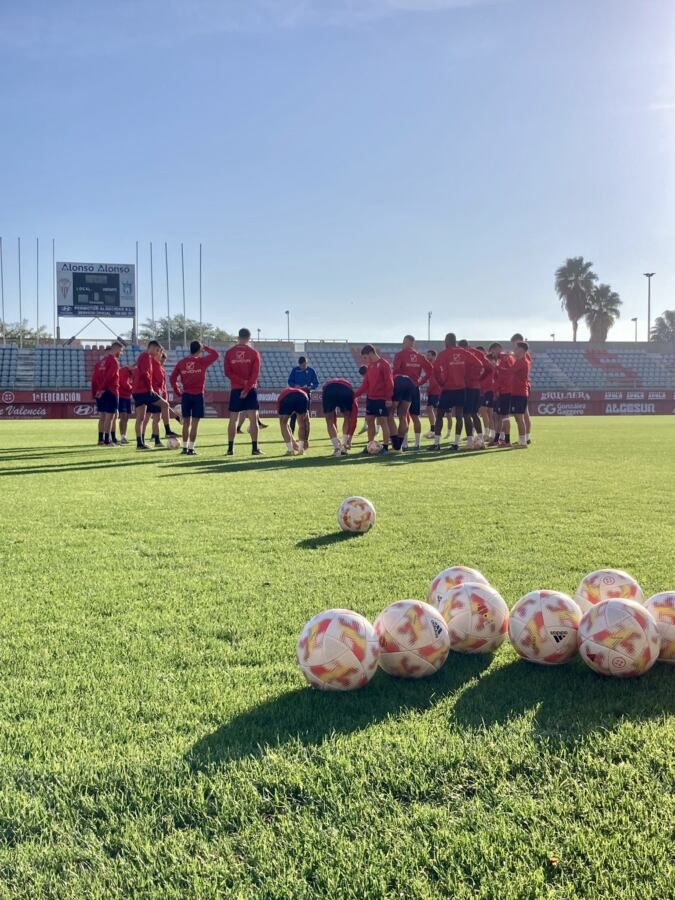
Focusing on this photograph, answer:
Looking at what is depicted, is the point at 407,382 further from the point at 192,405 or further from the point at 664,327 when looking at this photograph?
the point at 664,327

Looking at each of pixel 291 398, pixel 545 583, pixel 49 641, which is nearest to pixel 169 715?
pixel 49 641

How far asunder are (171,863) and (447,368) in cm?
1265

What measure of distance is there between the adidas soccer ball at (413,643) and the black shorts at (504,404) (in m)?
12.5

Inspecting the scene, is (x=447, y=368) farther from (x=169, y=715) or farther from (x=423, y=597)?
(x=169, y=715)

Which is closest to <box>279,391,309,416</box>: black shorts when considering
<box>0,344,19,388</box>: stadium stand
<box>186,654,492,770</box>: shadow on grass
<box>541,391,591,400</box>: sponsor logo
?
<box>186,654,492,770</box>: shadow on grass

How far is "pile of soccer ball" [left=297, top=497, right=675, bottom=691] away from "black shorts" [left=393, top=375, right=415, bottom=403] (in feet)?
32.8

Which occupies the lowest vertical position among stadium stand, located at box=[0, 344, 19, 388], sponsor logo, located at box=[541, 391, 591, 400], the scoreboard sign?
sponsor logo, located at box=[541, 391, 591, 400]

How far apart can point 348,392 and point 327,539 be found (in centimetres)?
709

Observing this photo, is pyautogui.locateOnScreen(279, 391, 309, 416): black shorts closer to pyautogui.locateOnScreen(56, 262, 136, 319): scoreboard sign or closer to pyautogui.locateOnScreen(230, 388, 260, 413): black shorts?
pyautogui.locateOnScreen(230, 388, 260, 413): black shorts

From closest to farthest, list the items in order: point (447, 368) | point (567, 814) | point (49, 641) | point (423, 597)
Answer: point (567, 814)
point (49, 641)
point (423, 597)
point (447, 368)

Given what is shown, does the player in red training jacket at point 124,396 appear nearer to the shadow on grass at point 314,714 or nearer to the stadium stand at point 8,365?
the shadow on grass at point 314,714

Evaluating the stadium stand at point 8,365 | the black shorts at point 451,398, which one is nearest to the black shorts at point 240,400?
the black shorts at point 451,398

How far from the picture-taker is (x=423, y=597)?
3.89 meters

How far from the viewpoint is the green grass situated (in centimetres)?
173
